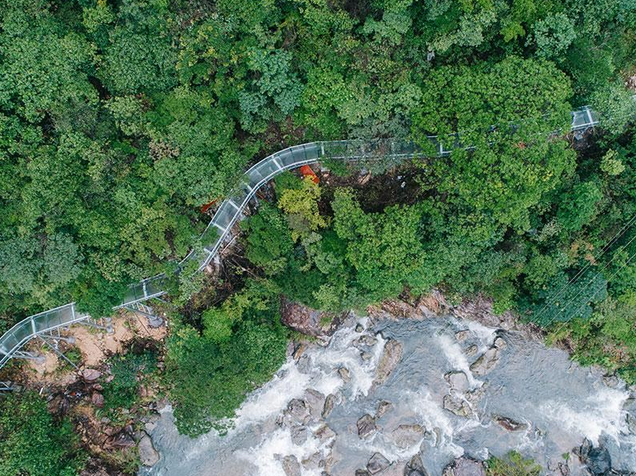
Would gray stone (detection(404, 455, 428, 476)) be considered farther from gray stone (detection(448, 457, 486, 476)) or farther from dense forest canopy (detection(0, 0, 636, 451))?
dense forest canopy (detection(0, 0, 636, 451))

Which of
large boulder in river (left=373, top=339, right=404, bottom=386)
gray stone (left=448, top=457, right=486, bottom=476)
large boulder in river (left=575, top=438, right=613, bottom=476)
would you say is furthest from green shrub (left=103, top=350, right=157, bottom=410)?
large boulder in river (left=575, top=438, right=613, bottom=476)

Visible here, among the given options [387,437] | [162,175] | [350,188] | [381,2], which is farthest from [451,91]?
[387,437]

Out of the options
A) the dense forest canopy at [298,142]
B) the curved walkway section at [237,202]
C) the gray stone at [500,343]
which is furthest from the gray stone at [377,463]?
the curved walkway section at [237,202]

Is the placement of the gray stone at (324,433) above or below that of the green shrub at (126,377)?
below

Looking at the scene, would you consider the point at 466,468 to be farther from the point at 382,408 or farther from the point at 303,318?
the point at 303,318

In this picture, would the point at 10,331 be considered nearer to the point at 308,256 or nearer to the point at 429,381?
the point at 308,256

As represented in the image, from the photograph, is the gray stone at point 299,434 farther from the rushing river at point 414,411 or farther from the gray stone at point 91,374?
the gray stone at point 91,374
